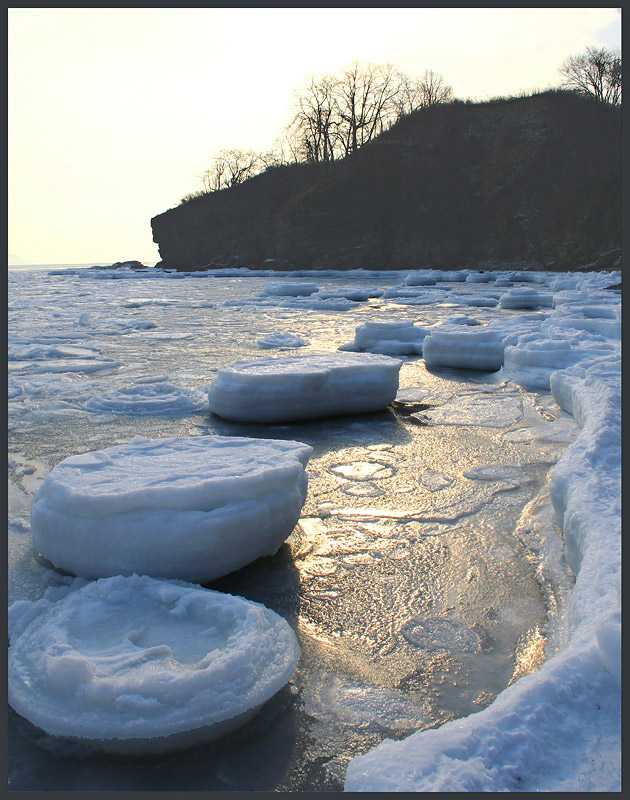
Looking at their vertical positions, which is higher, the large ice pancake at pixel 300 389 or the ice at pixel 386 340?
the ice at pixel 386 340

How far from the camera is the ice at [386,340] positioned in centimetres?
734

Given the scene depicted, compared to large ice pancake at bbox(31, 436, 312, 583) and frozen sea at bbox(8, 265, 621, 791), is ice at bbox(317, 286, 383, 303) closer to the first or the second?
frozen sea at bbox(8, 265, 621, 791)

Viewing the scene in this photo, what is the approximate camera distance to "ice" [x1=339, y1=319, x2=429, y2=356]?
7.34 metres

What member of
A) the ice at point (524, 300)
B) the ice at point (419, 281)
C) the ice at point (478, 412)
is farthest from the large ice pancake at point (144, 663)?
the ice at point (419, 281)

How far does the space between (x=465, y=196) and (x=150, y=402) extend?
1231 inches

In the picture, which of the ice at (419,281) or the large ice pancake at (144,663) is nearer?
the large ice pancake at (144,663)

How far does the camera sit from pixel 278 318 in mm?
10883

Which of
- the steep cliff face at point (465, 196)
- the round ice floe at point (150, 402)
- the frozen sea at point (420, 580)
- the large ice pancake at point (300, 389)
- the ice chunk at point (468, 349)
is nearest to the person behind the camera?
the frozen sea at point (420, 580)

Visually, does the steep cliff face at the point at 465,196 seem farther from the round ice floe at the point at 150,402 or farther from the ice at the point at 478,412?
the round ice floe at the point at 150,402

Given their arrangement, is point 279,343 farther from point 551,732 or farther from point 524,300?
point 524,300

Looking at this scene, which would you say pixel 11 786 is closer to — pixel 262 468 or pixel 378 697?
pixel 378 697

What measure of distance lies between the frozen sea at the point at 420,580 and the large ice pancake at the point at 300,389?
0.38ft

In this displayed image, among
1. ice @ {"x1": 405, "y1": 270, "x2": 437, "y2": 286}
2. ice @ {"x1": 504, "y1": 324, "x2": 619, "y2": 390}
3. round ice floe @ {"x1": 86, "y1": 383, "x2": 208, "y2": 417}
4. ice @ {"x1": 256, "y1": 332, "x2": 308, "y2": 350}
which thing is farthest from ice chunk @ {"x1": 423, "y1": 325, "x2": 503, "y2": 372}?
ice @ {"x1": 405, "y1": 270, "x2": 437, "y2": 286}

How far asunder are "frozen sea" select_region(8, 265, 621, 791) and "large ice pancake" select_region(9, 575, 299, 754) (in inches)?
2.3
